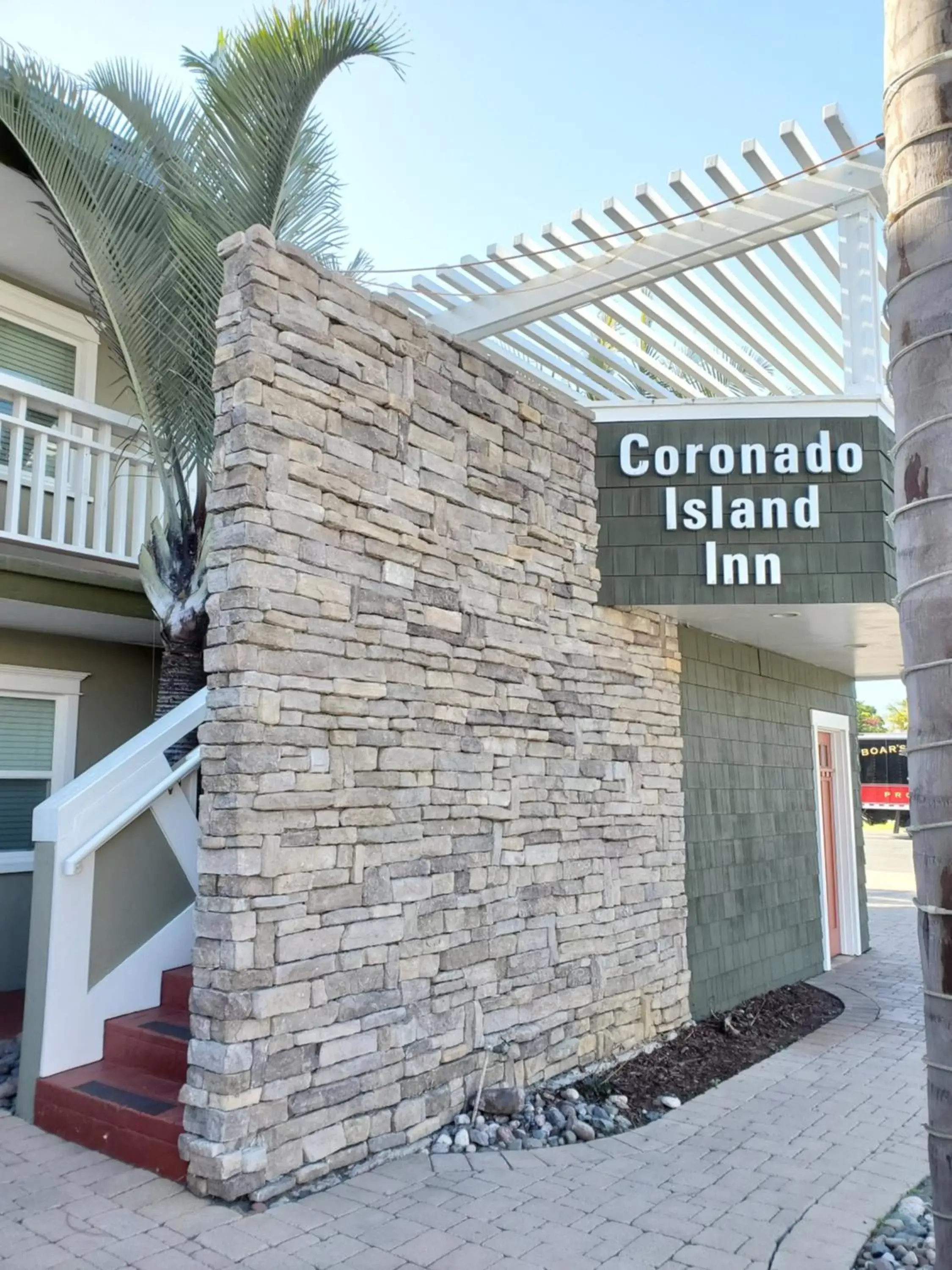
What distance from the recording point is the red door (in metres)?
10.3

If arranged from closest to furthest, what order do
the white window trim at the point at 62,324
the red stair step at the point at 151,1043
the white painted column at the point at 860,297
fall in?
the red stair step at the point at 151,1043 < the white painted column at the point at 860,297 < the white window trim at the point at 62,324

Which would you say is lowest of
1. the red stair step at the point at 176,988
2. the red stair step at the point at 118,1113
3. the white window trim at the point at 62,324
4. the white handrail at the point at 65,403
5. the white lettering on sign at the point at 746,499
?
the red stair step at the point at 118,1113

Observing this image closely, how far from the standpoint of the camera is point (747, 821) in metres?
8.02

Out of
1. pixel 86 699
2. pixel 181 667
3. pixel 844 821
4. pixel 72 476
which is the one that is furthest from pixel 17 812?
pixel 844 821

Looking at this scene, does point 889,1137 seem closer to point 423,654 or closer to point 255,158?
point 423,654

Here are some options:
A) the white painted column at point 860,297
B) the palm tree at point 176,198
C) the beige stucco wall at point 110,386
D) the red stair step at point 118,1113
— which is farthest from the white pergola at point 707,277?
the red stair step at point 118,1113

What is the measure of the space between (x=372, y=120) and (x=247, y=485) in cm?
405

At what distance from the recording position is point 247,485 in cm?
409

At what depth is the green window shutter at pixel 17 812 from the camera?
6863 millimetres

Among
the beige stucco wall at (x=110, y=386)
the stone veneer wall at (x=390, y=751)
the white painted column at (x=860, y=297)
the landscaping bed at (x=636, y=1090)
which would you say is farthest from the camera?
the beige stucco wall at (x=110, y=386)

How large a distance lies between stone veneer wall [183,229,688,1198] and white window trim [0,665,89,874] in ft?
11.4

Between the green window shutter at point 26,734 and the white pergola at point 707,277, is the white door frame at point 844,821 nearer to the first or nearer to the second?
the white pergola at point 707,277

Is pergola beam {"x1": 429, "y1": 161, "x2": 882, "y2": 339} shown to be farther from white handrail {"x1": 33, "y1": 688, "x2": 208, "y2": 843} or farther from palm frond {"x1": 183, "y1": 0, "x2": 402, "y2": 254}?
white handrail {"x1": 33, "y1": 688, "x2": 208, "y2": 843}

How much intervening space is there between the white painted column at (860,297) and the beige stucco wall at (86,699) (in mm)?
5580
